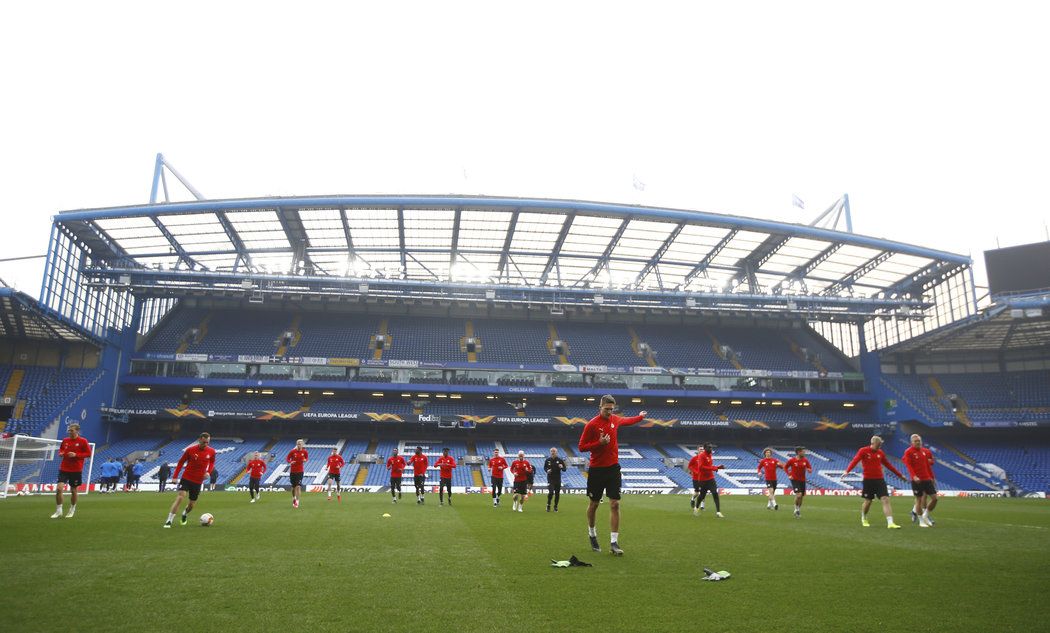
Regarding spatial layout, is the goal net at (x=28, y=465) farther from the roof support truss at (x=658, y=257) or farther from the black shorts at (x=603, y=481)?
the roof support truss at (x=658, y=257)

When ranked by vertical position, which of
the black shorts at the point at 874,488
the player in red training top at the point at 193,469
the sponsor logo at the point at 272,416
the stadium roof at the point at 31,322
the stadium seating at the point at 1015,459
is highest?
the stadium roof at the point at 31,322

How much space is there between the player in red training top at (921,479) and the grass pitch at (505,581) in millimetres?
2033

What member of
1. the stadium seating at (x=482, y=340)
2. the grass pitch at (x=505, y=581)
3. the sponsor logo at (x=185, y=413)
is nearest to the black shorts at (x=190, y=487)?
the grass pitch at (x=505, y=581)

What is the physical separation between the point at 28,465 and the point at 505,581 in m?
33.1

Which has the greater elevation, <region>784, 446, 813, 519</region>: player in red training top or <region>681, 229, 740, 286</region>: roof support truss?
<region>681, 229, 740, 286</region>: roof support truss

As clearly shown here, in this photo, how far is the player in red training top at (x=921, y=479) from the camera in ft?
44.8

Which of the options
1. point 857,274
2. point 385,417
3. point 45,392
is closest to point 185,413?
point 45,392

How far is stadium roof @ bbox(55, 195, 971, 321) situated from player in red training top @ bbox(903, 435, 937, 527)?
28.9m

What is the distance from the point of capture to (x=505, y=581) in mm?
6773

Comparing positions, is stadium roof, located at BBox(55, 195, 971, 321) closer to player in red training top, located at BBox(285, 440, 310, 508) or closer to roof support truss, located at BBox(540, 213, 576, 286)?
roof support truss, located at BBox(540, 213, 576, 286)

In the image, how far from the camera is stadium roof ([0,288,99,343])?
3731 cm

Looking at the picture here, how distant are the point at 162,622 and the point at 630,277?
49163 millimetres

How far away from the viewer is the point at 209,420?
48.3m

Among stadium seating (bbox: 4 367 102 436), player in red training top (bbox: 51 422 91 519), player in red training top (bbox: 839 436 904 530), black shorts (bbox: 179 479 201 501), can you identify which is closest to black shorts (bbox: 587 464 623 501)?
player in red training top (bbox: 839 436 904 530)
